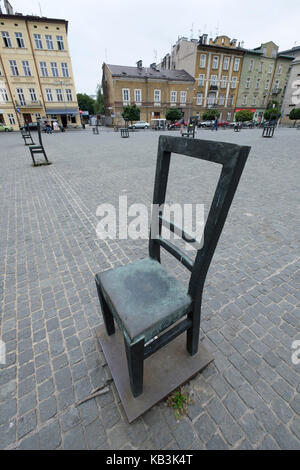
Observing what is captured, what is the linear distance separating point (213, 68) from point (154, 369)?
52.8m

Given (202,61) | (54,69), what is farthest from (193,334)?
(202,61)

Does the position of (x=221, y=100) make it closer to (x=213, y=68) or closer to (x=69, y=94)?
(x=213, y=68)

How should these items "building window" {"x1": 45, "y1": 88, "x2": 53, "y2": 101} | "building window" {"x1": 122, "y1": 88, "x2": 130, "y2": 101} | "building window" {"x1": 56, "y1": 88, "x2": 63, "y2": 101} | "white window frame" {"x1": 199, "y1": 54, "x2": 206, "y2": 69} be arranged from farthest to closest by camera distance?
"white window frame" {"x1": 199, "y1": 54, "x2": 206, "y2": 69}
"building window" {"x1": 122, "y1": 88, "x2": 130, "y2": 101}
"building window" {"x1": 56, "y1": 88, "x2": 63, "y2": 101}
"building window" {"x1": 45, "y1": 88, "x2": 53, "y2": 101}

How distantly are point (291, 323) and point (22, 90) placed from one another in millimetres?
42797

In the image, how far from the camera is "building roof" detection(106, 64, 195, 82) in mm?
36406

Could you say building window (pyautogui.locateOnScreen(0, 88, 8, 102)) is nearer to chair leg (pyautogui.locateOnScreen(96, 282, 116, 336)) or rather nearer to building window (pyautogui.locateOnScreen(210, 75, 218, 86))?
building window (pyautogui.locateOnScreen(210, 75, 218, 86))

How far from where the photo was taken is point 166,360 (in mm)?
1782

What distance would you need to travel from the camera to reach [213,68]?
1606 inches

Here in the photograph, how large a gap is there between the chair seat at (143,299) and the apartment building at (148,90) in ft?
138

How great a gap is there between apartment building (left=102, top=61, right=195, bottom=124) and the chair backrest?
1643 inches

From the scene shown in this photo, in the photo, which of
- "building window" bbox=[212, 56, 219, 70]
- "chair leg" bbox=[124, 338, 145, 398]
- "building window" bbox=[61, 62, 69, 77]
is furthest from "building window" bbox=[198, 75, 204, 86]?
"chair leg" bbox=[124, 338, 145, 398]

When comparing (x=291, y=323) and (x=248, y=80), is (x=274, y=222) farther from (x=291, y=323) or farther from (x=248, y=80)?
(x=248, y=80)

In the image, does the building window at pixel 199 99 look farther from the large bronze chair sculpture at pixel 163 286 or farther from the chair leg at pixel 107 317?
the chair leg at pixel 107 317
